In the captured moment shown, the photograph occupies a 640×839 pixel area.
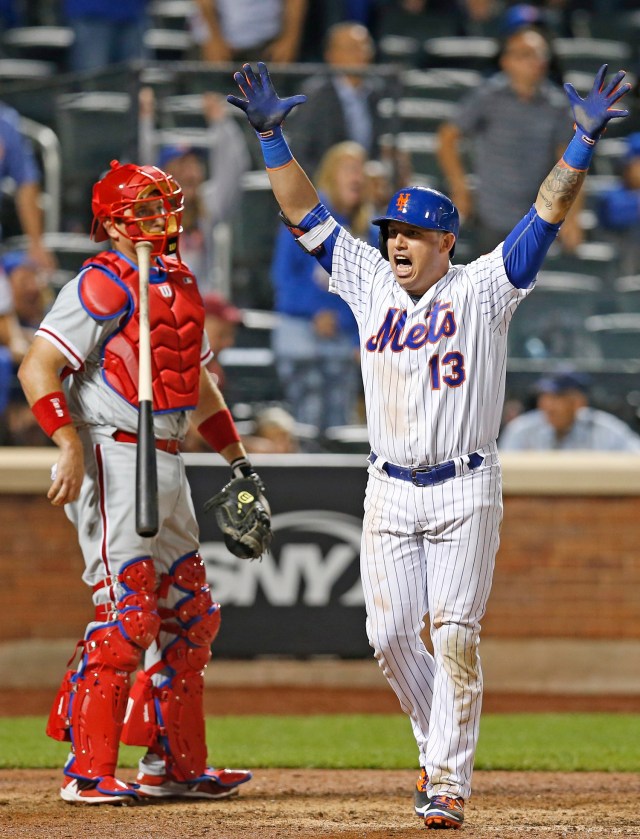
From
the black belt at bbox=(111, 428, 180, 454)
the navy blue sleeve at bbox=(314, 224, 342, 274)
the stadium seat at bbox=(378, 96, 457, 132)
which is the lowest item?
the black belt at bbox=(111, 428, 180, 454)

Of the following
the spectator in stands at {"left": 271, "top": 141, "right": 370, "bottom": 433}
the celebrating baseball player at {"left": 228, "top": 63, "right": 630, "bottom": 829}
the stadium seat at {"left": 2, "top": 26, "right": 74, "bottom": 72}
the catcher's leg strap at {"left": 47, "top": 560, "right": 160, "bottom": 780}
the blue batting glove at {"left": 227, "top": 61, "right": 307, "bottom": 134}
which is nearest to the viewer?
the celebrating baseball player at {"left": 228, "top": 63, "right": 630, "bottom": 829}

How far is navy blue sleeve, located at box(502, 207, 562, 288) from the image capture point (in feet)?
14.5

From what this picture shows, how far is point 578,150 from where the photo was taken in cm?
439

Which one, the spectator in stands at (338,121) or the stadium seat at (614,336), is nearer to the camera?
the spectator in stands at (338,121)

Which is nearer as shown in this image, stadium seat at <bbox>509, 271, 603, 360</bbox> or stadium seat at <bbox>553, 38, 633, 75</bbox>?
stadium seat at <bbox>509, 271, 603, 360</bbox>

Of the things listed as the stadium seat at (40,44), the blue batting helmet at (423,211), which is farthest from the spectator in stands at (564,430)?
the stadium seat at (40,44)

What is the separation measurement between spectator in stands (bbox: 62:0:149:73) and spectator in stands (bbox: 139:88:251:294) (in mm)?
2620

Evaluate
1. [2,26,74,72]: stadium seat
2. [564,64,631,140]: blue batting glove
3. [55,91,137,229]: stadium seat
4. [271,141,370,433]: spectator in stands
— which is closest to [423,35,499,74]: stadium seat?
[2,26,74,72]: stadium seat

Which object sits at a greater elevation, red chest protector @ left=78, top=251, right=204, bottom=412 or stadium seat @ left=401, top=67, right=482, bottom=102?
stadium seat @ left=401, top=67, right=482, bottom=102

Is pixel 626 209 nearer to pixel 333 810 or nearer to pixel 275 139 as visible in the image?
pixel 275 139

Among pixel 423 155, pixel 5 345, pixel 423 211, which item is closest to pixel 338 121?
pixel 423 155

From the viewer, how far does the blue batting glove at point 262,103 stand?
4.70m

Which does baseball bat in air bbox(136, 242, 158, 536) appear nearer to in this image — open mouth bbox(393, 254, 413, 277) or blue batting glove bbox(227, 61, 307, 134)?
blue batting glove bbox(227, 61, 307, 134)

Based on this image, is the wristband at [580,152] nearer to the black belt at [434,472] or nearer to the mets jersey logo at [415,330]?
the mets jersey logo at [415,330]
